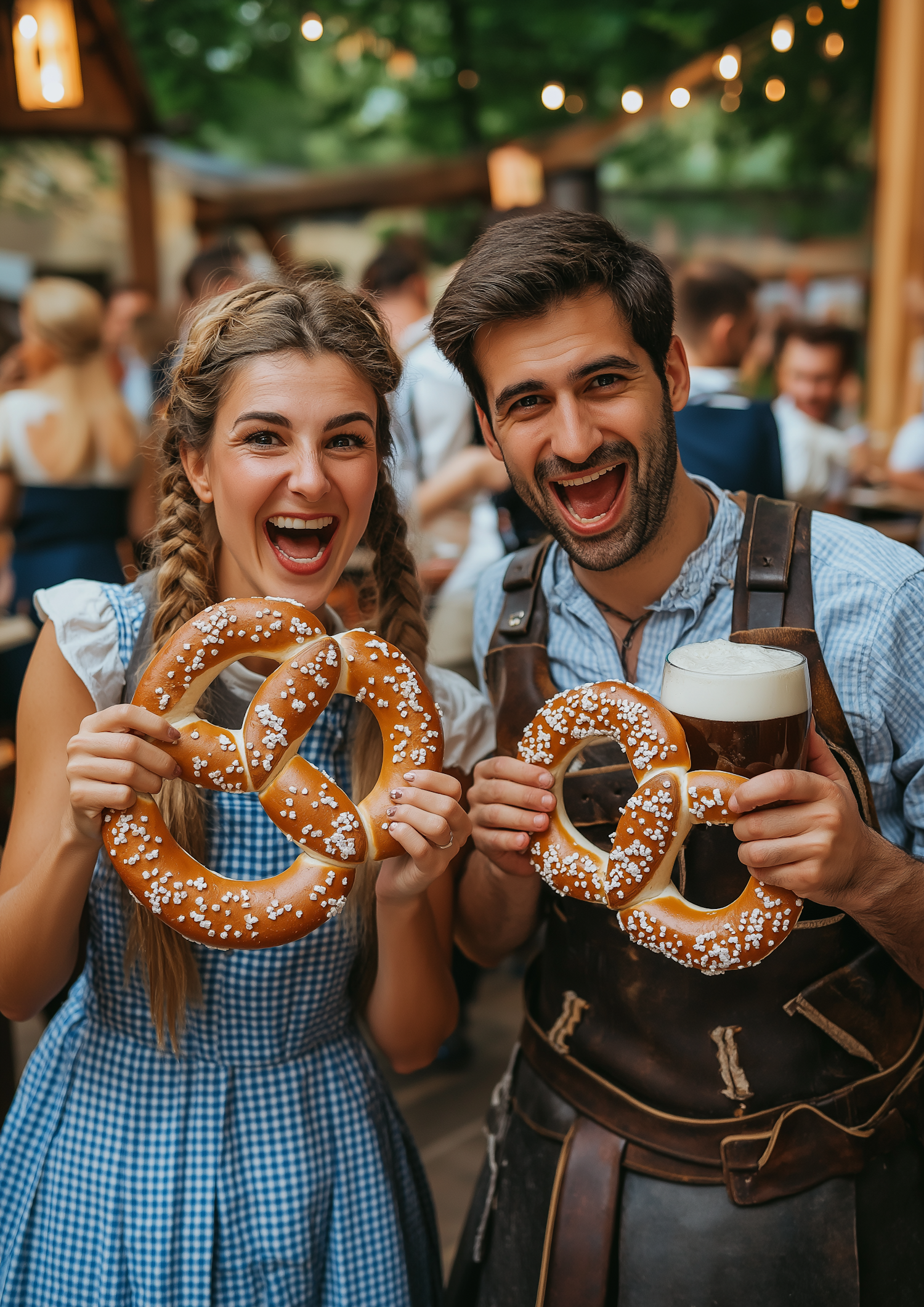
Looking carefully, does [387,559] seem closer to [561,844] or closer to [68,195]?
[561,844]

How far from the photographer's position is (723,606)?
164 cm

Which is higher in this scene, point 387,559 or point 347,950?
point 387,559

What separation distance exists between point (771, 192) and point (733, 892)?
1070 cm

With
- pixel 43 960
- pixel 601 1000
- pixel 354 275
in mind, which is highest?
pixel 354 275

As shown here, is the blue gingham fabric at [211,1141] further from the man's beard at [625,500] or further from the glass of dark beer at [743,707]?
the glass of dark beer at [743,707]

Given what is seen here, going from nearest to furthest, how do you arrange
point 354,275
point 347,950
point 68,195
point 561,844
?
point 561,844, point 347,950, point 68,195, point 354,275

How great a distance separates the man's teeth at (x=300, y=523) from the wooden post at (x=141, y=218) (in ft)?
23.2

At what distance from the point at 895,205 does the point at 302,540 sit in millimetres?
9140

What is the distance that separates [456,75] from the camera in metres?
12.2

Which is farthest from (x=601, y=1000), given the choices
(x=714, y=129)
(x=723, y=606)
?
(x=714, y=129)

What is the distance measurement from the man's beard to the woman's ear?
0.48 m

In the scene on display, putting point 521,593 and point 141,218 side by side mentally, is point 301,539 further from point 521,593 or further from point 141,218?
point 141,218

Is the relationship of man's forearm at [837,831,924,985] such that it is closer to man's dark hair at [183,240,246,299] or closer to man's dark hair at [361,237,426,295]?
man's dark hair at [361,237,426,295]

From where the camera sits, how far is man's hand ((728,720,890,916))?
4.17ft
